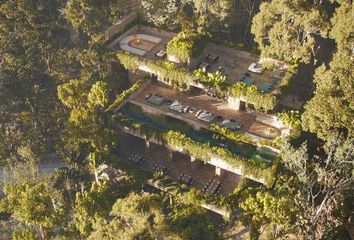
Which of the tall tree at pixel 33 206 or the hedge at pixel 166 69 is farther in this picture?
the hedge at pixel 166 69

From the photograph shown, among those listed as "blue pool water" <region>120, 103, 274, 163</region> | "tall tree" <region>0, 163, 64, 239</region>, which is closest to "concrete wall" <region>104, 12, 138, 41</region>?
"blue pool water" <region>120, 103, 274, 163</region>

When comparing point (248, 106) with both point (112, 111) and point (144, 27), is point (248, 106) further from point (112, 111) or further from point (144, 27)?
point (144, 27)

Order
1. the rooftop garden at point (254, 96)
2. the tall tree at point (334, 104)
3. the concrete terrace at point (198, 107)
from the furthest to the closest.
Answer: the concrete terrace at point (198, 107) < the rooftop garden at point (254, 96) < the tall tree at point (334, 104)

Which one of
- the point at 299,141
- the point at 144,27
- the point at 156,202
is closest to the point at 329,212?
the point at 299,141

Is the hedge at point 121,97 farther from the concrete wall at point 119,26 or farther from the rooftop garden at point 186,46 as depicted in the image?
the concrete wall at point 119,26

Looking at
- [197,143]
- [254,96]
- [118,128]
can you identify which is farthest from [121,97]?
[254,96]

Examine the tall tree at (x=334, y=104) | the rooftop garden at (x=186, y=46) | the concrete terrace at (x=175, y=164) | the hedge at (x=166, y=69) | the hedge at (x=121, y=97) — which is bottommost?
the concrete terrace at (x=175, y=164)

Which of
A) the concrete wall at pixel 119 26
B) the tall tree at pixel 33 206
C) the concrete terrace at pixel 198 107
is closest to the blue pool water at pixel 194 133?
the concrete terrace at pixel 198 107
